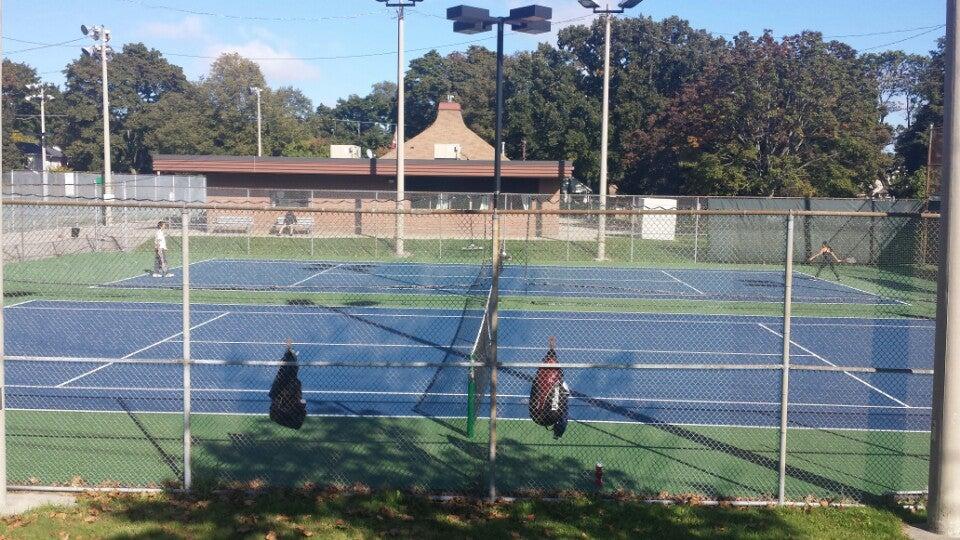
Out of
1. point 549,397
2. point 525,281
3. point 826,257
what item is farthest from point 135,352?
point 826,257

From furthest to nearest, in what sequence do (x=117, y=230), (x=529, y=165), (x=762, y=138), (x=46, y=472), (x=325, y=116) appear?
(x=325, y=116), (x=762, y=138), (x=529, y=165), (x=117, y=230), (x=46, y=472)

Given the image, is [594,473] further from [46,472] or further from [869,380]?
[869,380]

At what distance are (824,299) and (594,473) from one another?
18.3m

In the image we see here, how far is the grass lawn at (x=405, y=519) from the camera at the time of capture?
7.66 metres

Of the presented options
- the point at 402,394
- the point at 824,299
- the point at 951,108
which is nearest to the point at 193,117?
the point at 824,299

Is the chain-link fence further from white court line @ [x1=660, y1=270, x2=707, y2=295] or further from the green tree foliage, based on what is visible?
the green tree foliage

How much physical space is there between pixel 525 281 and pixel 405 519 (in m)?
20.3

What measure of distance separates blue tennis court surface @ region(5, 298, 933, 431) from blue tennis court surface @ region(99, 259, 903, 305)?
2919mm

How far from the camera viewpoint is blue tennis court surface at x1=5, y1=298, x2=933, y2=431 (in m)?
12.7

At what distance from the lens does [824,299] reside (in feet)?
83.5

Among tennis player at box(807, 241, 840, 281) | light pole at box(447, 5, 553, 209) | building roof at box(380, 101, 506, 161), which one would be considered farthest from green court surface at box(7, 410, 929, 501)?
building roof at box(380, 101, 506, 161)

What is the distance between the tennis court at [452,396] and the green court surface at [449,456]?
0.04 meters

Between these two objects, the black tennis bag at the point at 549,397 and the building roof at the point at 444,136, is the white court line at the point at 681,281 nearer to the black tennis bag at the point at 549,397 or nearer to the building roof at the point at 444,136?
the black tennis bag at the point at 549,397

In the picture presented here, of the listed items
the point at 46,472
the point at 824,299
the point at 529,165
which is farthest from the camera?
the point at 529,165
